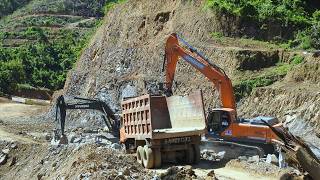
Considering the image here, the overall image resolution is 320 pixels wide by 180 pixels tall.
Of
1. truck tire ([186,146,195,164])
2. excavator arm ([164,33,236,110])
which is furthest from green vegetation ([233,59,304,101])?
truck tire ([186,146,195,164])

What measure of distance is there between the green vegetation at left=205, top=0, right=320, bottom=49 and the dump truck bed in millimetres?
11985

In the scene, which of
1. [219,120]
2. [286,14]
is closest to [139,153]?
[219,120]

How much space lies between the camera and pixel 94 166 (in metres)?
14.0

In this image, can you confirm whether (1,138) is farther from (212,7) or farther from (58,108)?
(212,7)

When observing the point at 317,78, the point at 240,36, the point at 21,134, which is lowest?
the point at 21,134

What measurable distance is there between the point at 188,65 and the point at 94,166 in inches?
614

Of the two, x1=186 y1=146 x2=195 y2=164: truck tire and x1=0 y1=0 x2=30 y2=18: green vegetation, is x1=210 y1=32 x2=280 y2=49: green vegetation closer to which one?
x1=186 y1=146 x2=195 y2=164: truck tire

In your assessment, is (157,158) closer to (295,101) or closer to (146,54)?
(295,101)

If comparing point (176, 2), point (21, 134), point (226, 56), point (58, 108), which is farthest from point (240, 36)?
point (21, 134)

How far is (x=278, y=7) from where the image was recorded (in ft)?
97.6

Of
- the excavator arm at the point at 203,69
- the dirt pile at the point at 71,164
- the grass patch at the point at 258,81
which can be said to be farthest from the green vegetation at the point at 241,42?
the dirt pile at the point at 71,164

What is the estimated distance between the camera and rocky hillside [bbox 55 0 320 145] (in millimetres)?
23016

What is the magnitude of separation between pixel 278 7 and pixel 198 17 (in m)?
4.78

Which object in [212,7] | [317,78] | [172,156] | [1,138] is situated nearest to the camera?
[172,156]
